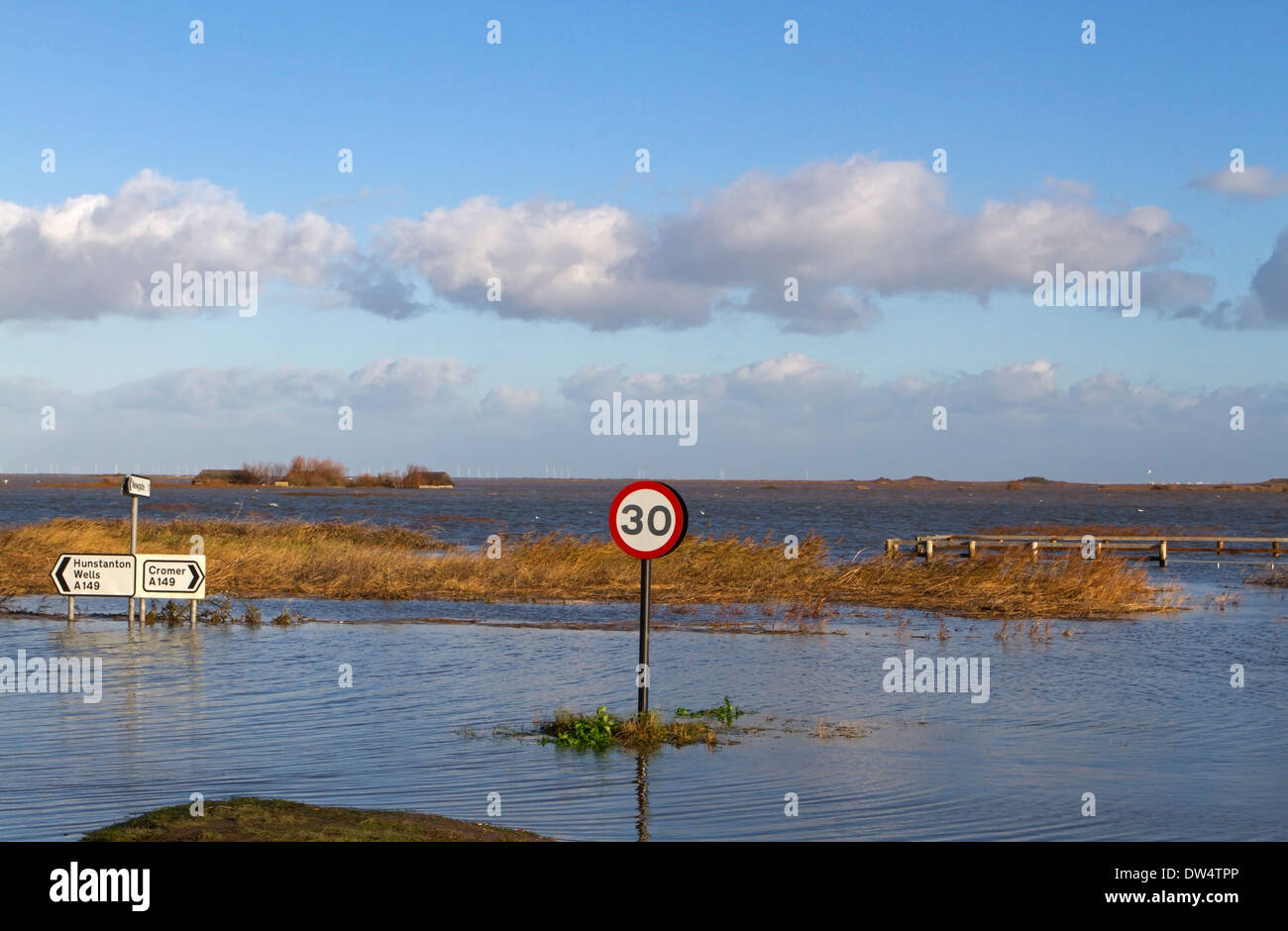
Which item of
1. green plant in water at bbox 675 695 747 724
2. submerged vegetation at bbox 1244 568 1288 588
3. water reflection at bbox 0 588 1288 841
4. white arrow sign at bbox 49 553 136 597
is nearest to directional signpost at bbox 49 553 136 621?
white arrow sign at bbox 49 553 136 597

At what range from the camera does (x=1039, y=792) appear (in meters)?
10.3

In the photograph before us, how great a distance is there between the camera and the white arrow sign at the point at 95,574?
67.8 feet

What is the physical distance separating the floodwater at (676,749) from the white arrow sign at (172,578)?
83cm

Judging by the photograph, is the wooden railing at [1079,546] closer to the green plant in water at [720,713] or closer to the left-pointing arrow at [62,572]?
the left-pointing arrow at [62,572]

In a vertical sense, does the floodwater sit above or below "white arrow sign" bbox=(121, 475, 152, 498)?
below

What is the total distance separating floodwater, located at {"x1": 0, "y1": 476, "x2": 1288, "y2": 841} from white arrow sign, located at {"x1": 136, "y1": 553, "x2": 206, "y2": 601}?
0.83m

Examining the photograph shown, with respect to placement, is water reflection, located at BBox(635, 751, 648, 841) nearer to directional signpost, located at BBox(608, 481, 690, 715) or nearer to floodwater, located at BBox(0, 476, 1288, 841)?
floodwater, located at BBox(0, 476, 1288, 841)

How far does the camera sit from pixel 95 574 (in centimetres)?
2078

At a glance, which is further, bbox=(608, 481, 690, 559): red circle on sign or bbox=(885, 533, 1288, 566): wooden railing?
bbox=(885, 533, 1288, 566): wooden railing

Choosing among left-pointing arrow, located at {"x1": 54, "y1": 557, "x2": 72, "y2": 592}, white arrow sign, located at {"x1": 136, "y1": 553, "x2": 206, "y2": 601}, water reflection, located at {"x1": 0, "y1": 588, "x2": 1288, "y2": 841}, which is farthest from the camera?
left-pointing arrow, located at {"x1": 54, "y1": 557, "x2": 72, "y2": 592}

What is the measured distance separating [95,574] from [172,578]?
4.35ft

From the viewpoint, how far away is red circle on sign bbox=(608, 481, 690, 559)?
12.5 m

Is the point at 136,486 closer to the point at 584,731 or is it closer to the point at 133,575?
the point at 133,575
